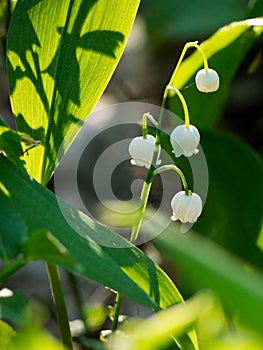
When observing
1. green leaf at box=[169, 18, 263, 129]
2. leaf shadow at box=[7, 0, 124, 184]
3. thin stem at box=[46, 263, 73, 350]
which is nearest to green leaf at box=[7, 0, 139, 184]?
leaf shadow at box=[7, 0, 124, 184]

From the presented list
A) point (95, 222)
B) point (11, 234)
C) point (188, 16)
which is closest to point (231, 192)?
point (95, 222)

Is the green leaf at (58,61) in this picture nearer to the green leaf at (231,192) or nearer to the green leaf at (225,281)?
the green leaf at (231,192)

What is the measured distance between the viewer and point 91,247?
0.51m

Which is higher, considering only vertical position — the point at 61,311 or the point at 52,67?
the point at 52,67

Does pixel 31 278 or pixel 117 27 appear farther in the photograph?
pixel 31 278

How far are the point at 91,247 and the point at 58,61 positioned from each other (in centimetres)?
27

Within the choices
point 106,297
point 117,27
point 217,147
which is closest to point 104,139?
point 106,297

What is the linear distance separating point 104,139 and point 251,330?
2134 millimetres

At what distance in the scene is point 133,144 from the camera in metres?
0.71

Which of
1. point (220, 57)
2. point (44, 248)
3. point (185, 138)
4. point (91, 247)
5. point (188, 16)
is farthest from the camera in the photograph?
point (188, 16)

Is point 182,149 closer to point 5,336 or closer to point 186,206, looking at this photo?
point 186,206

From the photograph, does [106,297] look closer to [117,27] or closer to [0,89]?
[117,27]

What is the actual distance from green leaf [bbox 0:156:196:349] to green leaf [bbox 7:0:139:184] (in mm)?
145

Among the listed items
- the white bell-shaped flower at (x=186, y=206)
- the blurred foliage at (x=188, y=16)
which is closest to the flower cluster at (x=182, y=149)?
the white bell-shaped flower at (x=186, y=206)
